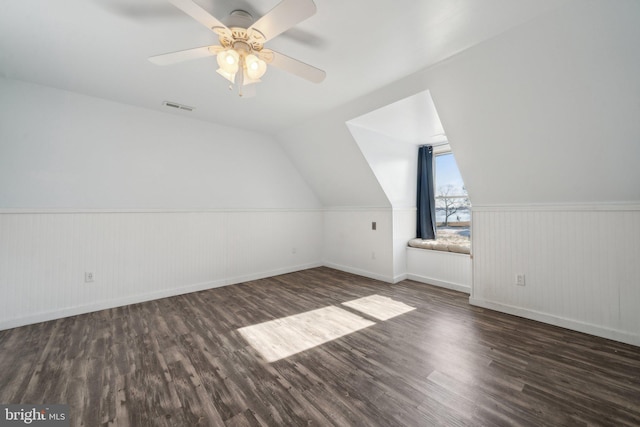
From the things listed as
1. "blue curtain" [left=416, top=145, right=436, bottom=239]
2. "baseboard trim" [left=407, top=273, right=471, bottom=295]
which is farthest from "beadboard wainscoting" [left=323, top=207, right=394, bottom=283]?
"blue curtain" [left=416, top=145, right=436, bottom=239]

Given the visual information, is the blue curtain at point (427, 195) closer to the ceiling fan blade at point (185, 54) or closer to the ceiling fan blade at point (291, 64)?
the ceiling fan blade at point (291, 64)

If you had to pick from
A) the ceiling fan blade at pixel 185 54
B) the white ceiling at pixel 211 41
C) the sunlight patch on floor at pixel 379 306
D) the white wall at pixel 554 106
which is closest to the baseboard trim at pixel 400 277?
the sunlight patch on floor at pixel 379 306

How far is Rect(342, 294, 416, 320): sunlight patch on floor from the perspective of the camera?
287 cm

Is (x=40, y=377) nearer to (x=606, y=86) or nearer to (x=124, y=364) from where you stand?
(x=124, y=364)

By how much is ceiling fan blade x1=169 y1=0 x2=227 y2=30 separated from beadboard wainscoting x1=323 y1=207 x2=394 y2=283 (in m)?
3.40

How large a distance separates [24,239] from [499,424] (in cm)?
443

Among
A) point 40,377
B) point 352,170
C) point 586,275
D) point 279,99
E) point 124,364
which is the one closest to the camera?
point 40,377

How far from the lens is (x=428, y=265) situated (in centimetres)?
403

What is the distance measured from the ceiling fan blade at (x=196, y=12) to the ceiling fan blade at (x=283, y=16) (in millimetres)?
224

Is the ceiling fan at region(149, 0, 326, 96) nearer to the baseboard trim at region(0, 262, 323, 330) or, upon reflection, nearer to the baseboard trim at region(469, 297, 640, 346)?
the baseboard trim at region(0, 262, 323, 330)

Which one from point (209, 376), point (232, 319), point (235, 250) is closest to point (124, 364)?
point (209, 376)

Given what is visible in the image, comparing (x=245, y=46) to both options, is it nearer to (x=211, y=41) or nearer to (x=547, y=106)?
(x=211, y=41)

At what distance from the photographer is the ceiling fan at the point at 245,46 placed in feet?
4.62

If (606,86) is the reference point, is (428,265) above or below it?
below
